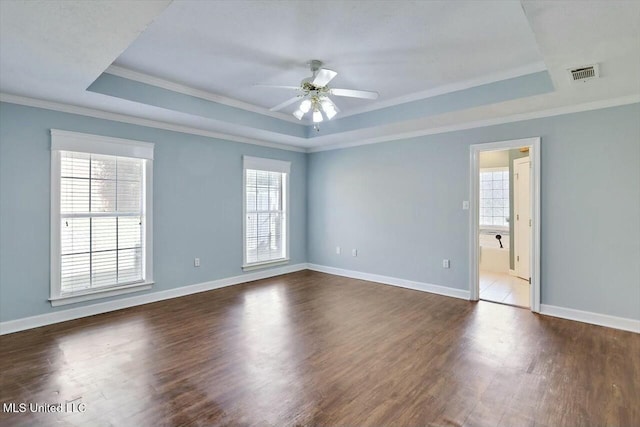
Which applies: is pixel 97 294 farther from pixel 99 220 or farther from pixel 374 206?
pixel 374 206

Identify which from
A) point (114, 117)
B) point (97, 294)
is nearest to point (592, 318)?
point (97, 294)

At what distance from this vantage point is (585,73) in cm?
280

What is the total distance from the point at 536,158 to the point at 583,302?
1742 mm

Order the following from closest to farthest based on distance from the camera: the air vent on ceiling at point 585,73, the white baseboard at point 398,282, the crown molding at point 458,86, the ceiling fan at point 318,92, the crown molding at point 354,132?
the air vent on ceiling at point 585,73 → the ceiling fan at point 318,92 → the crown molding at point 458,86 → the crown molding at point 354,132 → the white baseboard at point 398,282

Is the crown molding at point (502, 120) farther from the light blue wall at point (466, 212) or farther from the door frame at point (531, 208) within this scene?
the door frame at point (531, 208)

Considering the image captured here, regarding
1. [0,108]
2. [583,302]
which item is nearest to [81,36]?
[0,108]

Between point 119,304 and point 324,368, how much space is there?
2995 millimetres

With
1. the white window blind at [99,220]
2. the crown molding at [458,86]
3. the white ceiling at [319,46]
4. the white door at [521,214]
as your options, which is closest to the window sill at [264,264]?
the white window blind at [99,220]

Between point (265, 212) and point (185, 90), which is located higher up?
point (185, 90)

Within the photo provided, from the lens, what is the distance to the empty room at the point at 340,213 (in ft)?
7.23

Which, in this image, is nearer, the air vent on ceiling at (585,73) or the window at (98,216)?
the air vent on ceiling at (585,73)

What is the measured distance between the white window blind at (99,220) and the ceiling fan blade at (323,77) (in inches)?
109

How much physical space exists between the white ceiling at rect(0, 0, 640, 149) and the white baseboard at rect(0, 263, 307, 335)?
2316 millimetres

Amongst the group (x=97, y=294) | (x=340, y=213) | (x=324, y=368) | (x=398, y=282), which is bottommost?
(x=324, y=368)
